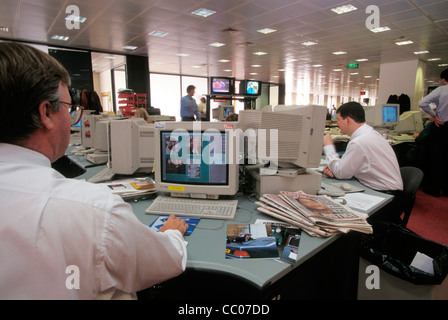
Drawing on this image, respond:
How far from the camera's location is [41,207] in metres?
0.57

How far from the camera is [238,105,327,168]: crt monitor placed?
1.46 m

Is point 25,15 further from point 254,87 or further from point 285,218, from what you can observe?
point 285,218

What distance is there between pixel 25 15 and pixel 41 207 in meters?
5.55

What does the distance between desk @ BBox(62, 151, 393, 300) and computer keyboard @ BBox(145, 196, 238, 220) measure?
0.03 metres

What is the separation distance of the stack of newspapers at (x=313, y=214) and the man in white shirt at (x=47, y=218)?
71 centimetres

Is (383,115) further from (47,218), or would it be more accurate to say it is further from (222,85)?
(47,218)

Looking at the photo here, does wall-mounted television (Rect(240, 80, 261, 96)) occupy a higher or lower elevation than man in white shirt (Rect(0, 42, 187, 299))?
higher

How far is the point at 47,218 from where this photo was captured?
571 millimetres

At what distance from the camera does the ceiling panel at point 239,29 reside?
13.6ft

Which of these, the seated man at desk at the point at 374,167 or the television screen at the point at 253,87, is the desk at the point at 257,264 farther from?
the television screen at the point at 253,87

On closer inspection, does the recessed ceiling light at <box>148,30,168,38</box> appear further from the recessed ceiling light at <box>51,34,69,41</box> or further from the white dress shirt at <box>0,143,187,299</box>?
the white dress shirt at <box>0,143,187,299</box>

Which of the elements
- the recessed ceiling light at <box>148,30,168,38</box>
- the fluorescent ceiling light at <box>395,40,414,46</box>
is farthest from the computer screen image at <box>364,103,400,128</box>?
the recessed ceiling light at <box>148,30,168,38</box>
